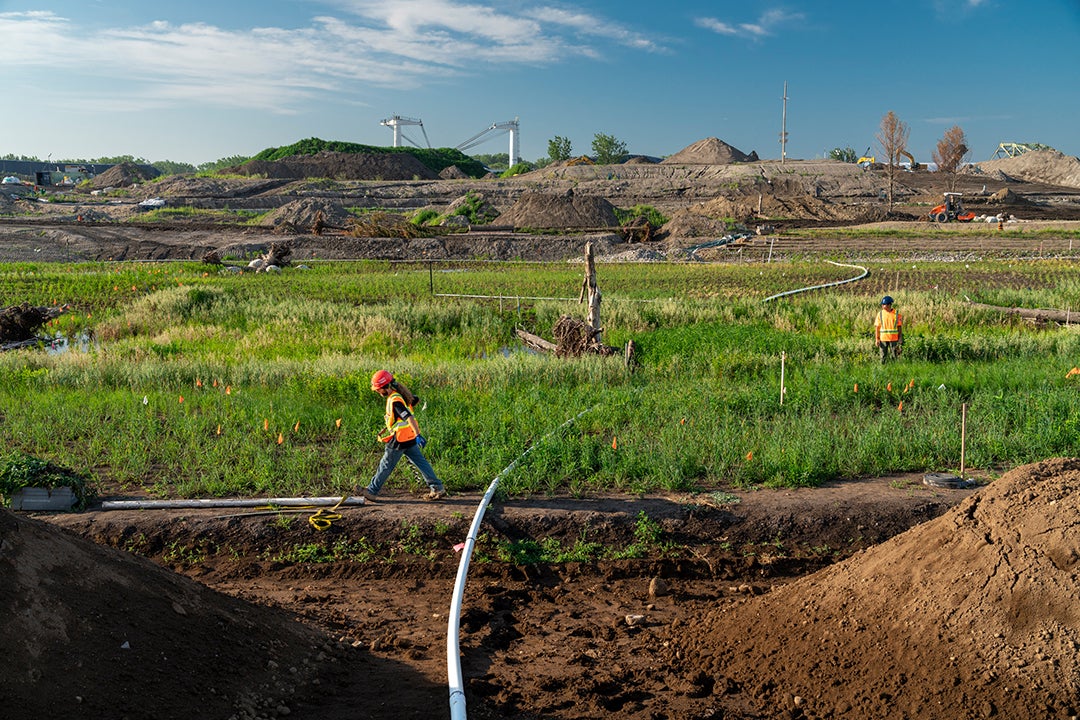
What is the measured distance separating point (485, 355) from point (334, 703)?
1265 cm

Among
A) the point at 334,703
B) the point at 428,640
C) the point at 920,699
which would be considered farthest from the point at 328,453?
the point at 920,699

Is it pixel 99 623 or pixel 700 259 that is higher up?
pixel 700 259

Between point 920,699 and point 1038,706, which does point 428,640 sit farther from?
point 1038,706

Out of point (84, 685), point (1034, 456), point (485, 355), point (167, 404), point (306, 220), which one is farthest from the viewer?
point (306, 220)

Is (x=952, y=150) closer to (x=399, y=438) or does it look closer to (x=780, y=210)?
(x=780, y=210)

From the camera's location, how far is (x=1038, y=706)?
189 inches

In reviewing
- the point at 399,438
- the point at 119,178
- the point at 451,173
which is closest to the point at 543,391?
the point at 399,438

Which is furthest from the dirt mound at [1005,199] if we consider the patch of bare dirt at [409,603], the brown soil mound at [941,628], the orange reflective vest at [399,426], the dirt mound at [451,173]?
the brown soil mound at [941,628]

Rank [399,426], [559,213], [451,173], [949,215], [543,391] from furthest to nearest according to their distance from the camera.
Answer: [451,173], [559,213], [949,215], [543,391], [399,426]

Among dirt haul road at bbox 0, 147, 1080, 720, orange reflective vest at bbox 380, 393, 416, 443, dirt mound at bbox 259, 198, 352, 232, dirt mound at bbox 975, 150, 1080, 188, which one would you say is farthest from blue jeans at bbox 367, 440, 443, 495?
dirt mound at bbox 975, 150, 1080, 188

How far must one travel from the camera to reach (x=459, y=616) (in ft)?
20.9

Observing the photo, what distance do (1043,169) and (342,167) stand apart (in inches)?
2654

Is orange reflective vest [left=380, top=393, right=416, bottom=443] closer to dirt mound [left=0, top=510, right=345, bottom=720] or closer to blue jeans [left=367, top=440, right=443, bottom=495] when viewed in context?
blue jeans [left=367, top=440, right=443, bottom=495]

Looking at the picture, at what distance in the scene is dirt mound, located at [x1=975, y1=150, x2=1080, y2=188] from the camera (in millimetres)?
79875
